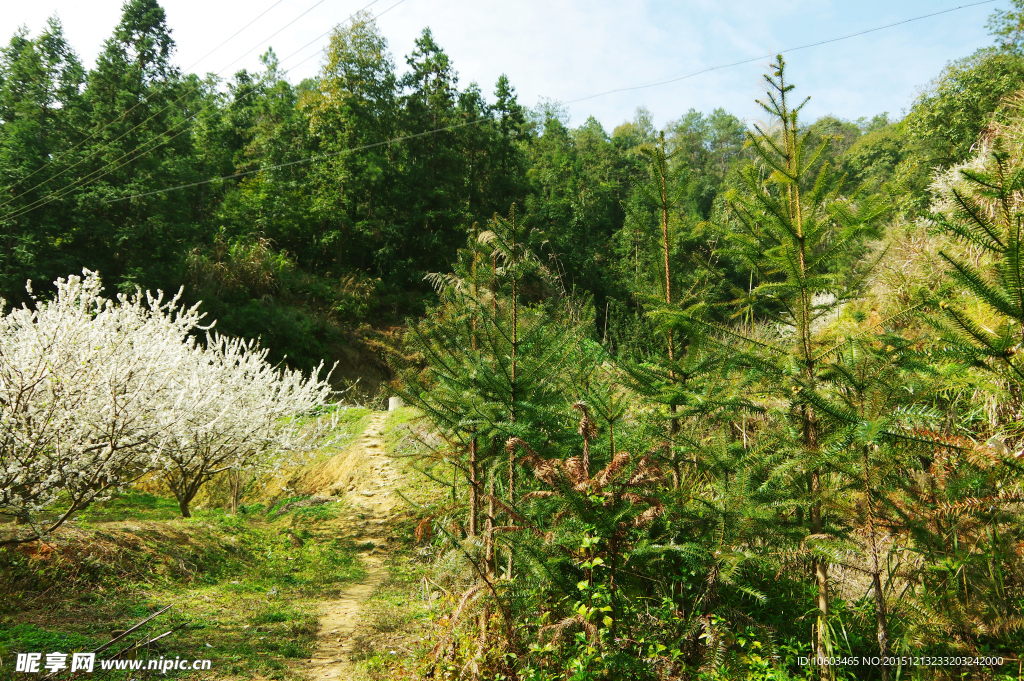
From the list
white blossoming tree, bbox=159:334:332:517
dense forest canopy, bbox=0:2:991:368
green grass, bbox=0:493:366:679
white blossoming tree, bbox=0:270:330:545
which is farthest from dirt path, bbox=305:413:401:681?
dense forest canopy, bbox=0:2:991:368

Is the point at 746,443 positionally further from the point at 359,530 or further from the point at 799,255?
the point at 359,530

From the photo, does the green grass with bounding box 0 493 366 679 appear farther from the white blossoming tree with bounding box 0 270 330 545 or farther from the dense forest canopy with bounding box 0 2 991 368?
the dense forest canopy with bounding box 0 2 991 368

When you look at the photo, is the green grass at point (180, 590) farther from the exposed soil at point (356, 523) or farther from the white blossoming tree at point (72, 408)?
the white blossoming tree at point (72, 408)

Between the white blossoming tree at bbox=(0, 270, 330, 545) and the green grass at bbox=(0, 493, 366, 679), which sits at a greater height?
the white blossoming tree at bbox=(0, 270, 330, 545)

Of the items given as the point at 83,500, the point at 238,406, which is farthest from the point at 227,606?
the point at 238,406

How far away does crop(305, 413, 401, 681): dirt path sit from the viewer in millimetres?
4378

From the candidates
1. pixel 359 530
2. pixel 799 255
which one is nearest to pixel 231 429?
pixel 359 530

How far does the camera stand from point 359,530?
8.88m

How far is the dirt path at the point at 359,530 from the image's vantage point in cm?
438

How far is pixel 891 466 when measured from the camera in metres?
2.98

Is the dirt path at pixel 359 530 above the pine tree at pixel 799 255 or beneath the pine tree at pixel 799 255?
beneath

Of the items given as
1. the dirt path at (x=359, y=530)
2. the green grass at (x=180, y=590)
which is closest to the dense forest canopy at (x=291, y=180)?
the dirt path at (x=359, y=530)

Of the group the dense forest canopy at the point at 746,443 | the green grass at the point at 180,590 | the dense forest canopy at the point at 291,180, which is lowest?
the green grass at the point at 180,590

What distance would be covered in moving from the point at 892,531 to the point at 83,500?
6005 mm
